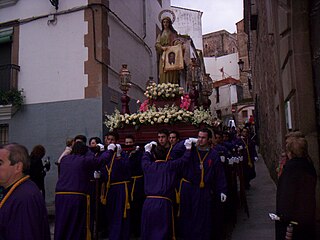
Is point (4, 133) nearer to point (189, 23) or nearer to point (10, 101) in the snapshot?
point (10, 101)

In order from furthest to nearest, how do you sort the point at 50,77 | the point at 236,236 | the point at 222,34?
1. the point at 222,34
2. the point at 50,77
3. the point at 236,236

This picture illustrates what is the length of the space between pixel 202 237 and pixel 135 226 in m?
1.91

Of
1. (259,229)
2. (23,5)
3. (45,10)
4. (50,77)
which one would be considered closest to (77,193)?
(259,229)

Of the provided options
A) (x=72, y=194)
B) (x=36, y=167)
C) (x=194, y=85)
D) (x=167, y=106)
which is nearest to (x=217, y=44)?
(x=194, y=85)

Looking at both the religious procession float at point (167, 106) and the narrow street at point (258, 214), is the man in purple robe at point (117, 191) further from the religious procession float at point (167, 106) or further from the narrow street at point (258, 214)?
the narrow street at point (258, 214)

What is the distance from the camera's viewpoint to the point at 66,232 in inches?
221

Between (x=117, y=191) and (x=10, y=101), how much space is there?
6559mm

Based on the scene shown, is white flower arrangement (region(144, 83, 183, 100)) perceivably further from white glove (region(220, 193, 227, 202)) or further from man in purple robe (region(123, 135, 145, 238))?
white glove (region(220, 193, 227, 202))

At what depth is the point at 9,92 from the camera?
10.9 meters

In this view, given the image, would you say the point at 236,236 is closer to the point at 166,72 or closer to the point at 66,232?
the point at 66,232

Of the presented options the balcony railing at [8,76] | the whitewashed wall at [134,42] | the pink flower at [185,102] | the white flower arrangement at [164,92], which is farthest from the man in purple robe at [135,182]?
the balcony railing at [8,76]

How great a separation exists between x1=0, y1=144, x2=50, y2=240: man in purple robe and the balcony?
8.77 m

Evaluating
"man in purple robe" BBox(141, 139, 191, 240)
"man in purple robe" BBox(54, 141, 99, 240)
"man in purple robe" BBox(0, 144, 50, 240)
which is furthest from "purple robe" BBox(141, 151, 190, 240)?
"man in purple robe" BBox(0, 144, 50, 240)

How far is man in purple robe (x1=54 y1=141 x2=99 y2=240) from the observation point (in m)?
5.59
